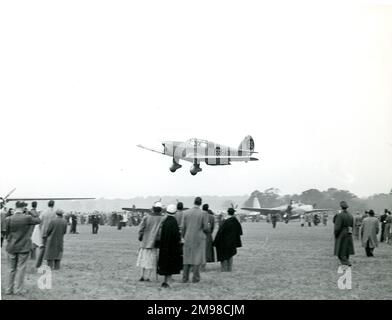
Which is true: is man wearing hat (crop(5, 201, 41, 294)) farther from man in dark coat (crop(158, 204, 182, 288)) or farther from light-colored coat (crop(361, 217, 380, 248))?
light-colored coat (crop(361, 217, 380, 248))

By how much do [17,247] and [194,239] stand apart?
13.0ft

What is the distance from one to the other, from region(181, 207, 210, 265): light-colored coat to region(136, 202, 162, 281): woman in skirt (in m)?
0.68

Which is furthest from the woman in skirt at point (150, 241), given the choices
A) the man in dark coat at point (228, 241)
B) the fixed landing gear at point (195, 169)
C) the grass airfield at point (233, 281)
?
the fixed landing gear at point (195, 169)

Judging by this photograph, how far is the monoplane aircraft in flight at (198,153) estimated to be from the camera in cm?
1891

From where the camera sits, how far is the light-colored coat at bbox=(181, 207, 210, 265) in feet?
38.1

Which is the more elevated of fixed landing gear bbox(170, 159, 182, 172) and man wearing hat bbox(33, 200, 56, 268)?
fixed landing gear bbox(170, 159, 182, 172)

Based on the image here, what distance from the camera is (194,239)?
11.8 m

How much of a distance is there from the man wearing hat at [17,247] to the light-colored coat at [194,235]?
349 cm

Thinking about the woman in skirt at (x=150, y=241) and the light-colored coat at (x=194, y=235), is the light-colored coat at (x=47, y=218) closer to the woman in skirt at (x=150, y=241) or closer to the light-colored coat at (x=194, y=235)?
the woman in skirt at (x=150, y=241)

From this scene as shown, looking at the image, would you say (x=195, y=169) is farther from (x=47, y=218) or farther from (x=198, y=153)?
(x=47, y=218)

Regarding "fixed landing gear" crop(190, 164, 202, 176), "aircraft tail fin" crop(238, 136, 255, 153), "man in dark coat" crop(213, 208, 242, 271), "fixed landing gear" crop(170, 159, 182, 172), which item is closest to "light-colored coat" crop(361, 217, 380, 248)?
"fixed landing gear" crop(190, 164, 202, 176)

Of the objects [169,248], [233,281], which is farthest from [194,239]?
[233,281]
